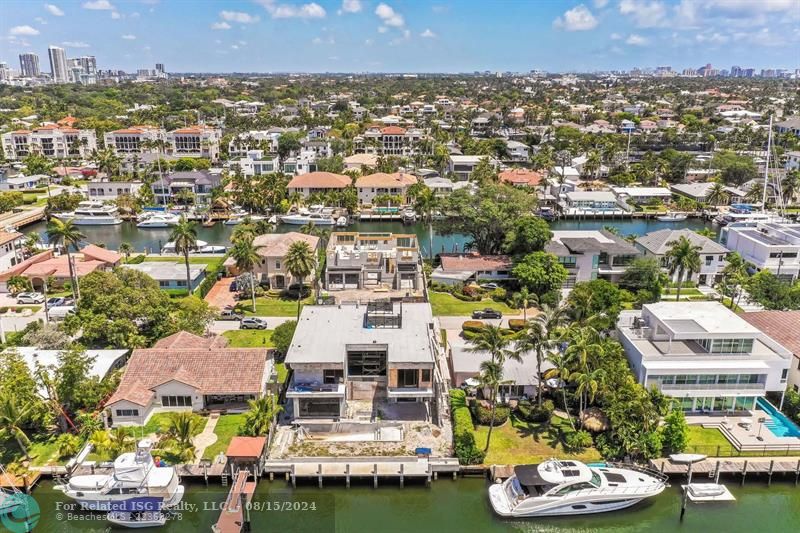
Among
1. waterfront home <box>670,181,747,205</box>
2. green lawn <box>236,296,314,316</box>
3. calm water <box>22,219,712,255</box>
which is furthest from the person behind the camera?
waterfront home <box>670,181,747,205</box>

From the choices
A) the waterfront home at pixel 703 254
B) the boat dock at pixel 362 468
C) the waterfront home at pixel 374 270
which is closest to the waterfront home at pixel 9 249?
the waterfront home at pixel 374 270

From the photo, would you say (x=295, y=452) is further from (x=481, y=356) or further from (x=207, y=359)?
(x=481, y=356)

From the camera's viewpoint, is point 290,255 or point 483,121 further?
point 483,121

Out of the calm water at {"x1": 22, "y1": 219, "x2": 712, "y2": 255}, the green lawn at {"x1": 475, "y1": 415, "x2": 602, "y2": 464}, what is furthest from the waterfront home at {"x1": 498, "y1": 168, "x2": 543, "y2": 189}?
the green lawn at {"x1": 475, "y1": 415, "x2": 602, "y2": 464}

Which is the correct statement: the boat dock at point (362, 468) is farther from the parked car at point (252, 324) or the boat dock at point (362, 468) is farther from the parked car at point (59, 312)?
the parked car at point (59, 312)

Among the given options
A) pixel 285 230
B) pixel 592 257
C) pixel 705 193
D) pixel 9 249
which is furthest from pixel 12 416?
pixel 705 193

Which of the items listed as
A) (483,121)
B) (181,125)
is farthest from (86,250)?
(483,121)

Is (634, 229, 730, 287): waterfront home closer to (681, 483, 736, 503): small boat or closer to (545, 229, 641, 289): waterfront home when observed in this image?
(545, 229, 641, 289): waterfront home
